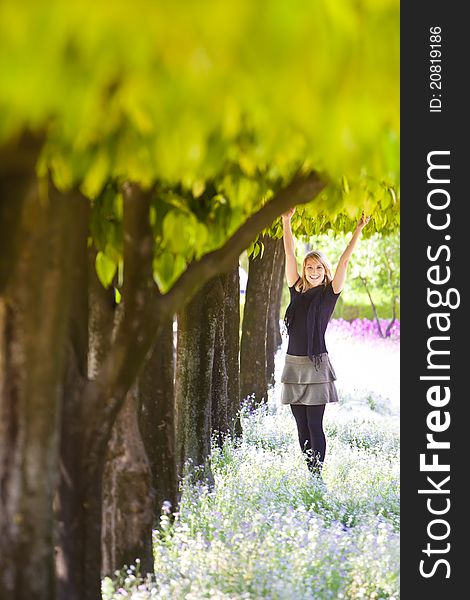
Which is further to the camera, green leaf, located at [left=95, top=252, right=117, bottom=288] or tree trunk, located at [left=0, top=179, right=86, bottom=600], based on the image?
green leaf, located at [left=95, top=252, right=117, bottom=288]

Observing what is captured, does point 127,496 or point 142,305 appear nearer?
point 142,305

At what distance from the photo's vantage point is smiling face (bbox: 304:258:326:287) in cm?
823

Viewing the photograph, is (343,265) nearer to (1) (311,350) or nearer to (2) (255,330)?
(1) (311,350)

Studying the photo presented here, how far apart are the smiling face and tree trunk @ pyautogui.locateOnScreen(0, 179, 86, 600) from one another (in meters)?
4.60

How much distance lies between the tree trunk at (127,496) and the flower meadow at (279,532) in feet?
0.47

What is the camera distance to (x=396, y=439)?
11.9m

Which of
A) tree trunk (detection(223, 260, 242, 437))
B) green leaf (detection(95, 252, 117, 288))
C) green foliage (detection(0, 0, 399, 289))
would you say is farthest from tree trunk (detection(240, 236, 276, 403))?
green foliage (detection(0, 0, 399, 289))

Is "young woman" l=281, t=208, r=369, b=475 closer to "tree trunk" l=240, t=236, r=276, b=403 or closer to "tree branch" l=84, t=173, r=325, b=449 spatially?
"tree branch" l=84, t=173, r=325, b=449

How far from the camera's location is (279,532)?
6.39 meters

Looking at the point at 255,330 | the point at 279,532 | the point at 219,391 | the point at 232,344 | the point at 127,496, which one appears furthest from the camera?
the point at 255,330

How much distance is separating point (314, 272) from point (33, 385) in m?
4.93

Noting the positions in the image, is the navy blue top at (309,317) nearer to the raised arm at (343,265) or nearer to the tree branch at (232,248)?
the raised arm at (343,265)

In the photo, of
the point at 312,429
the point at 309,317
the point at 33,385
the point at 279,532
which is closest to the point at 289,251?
the point at 309,317

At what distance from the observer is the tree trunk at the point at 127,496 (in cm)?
548
